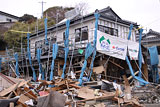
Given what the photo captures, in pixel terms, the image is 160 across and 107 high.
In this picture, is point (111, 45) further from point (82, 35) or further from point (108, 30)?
point (82, 35)

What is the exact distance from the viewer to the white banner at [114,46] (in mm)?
11906

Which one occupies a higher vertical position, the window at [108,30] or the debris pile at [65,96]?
the window at [108,30]

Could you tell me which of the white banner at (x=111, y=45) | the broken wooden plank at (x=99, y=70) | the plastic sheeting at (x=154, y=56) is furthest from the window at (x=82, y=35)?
the plastic sheeting at (x=154, y=56)

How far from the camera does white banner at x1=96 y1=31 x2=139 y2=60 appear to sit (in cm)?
1191

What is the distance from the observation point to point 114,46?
12766mm

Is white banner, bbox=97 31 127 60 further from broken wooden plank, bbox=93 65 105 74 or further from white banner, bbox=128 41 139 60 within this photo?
broken wooden plank, bbox=93 65 105 74

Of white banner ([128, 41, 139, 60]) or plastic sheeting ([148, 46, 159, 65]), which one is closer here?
white banner ([128, 41, 139, 60])

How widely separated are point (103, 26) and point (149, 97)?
7313mm

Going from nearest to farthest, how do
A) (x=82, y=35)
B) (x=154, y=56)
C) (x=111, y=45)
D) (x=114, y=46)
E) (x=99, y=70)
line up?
(x=99, y=70), (x=111, y=45), (x=114, y=46), (x=82, y=35), (x=154, y=56)

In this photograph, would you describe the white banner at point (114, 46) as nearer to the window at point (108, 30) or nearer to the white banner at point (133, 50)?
the white banner at point (133, 50)

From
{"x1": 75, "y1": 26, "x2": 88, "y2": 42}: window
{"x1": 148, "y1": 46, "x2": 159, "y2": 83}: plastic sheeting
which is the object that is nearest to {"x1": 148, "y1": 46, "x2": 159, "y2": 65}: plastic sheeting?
{"x1": 148, "y1": 46, "x2": 159, "y2": 83}: plastic sheeting

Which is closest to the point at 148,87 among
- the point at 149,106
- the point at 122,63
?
the point at 149,106

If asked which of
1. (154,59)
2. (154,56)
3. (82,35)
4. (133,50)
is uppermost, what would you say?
(82,35)

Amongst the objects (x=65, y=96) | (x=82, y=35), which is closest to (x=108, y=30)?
(x=82, y=35)
